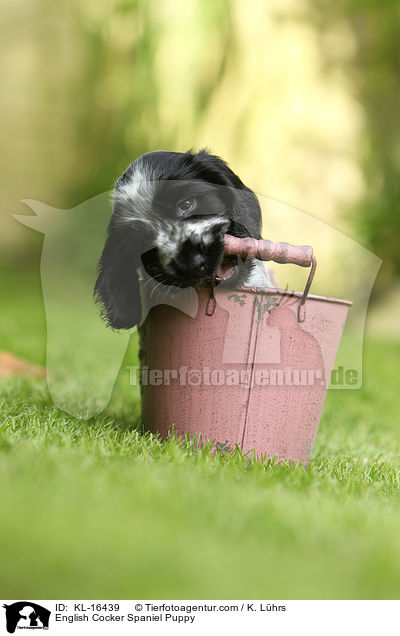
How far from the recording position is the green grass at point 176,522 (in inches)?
36.7

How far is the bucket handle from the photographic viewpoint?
1.60 meters

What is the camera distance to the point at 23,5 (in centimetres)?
826

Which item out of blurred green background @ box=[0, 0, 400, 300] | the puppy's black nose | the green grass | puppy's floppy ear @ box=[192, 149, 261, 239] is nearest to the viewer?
A: the green grass

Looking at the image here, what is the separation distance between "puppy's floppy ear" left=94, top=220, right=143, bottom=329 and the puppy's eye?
0.54 ft

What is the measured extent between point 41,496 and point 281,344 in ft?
2.68

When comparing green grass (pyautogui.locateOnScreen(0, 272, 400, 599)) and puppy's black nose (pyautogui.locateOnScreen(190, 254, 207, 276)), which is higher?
puppy's black nose (pyautogui.locateOnScreen(190, 254, 207, 276))

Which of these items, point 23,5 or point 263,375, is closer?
point 263,375

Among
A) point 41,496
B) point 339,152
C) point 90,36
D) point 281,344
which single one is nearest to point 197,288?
point 281,344

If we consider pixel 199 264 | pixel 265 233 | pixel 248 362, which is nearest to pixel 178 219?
pixel 199 264

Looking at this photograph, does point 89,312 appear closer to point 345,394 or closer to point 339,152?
point 345,394

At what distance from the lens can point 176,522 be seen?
3.56 feet
